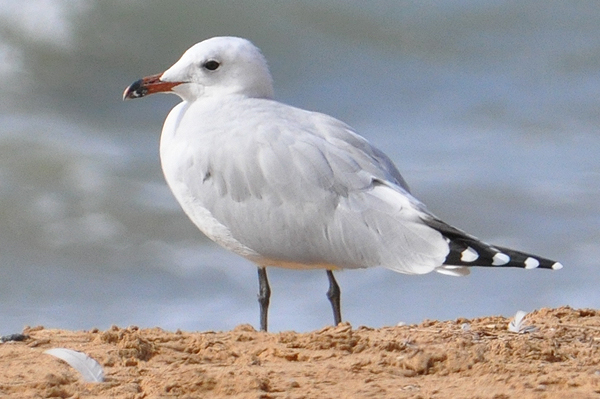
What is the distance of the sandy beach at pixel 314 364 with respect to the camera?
5336 mm

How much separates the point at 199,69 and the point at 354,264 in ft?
7.83

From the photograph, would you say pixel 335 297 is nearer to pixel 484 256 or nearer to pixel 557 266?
pixel 484 256

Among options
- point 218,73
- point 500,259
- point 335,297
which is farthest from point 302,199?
point 218,73

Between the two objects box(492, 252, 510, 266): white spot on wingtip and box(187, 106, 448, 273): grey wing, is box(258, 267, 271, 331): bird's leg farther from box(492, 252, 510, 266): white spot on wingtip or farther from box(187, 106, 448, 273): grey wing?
box(492, 252, 510, 266): white spot on wingtip

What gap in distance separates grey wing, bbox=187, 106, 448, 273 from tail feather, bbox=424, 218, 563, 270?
0.25m

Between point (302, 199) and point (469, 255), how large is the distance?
141 cm

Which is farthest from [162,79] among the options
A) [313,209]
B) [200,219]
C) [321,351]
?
[321,351]

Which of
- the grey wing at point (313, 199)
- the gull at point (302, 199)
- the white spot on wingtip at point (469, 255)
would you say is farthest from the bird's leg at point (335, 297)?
the white spot on wingtip at point (469, 255)

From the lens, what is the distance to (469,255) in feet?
24.0

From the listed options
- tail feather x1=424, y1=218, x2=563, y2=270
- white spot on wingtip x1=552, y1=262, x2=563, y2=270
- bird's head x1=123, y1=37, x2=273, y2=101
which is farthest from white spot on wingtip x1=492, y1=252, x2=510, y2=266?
bird's head x1=123, y1=37, x2=273, y2=101

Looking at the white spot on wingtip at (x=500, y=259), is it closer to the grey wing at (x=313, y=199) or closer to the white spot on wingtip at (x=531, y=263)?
the white spot on wingtip at (x=531, y=263)

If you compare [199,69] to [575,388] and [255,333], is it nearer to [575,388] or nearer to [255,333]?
[255,333]

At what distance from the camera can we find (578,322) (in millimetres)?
8078

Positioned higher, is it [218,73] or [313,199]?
[218,73]
